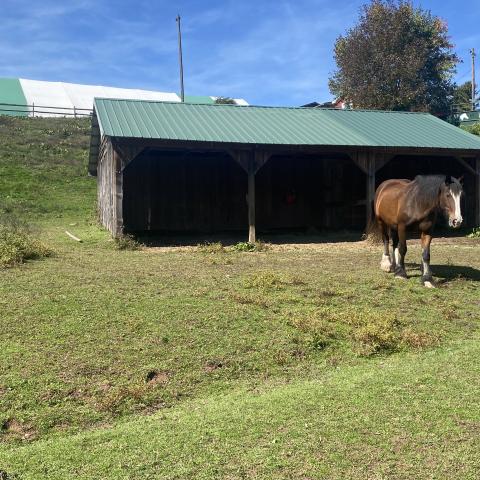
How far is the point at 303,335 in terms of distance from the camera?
5.91 metres

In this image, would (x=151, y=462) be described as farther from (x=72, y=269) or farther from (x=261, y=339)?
(x=72, y=269)

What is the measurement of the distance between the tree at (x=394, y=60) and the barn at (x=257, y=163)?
726 inches

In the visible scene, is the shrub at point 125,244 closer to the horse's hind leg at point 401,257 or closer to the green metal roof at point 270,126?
the green metal roof at point 270,126

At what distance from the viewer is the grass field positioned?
339cm

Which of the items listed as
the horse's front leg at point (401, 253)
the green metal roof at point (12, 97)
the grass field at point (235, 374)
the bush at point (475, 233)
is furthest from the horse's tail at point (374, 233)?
the green metal roof at point (12, 97)

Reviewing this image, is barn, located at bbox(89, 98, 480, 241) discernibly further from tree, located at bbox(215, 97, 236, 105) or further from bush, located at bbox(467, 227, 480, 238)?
tree, located at bbox(215, 97, 236, 105)

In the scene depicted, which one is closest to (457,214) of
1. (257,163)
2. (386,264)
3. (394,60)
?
(386,264)

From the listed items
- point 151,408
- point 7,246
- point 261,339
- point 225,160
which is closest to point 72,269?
point 7,246

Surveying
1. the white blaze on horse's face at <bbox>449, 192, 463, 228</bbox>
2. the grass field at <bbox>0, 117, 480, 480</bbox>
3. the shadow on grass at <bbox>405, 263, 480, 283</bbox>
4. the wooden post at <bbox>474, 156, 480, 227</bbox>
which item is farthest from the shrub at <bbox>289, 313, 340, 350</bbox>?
the wooden post at <bbox>474, 156, 480, 227</bbox>

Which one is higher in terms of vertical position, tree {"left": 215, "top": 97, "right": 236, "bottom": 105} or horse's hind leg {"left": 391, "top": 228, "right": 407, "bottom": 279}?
tree {"left": 215, "top": 97, "right": 236, "bottom": 105}

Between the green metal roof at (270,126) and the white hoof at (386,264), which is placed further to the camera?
the green metal roof at (270,126)

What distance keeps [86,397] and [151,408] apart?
59 cm

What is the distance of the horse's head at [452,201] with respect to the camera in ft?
26.7

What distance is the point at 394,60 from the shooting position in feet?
124
